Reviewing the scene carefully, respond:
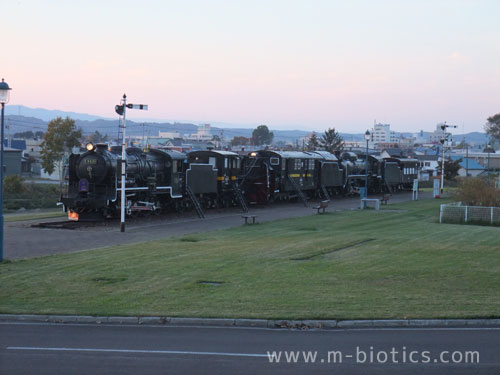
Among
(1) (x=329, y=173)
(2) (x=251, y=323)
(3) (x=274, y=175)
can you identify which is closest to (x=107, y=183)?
(3) (x=274, y=175)

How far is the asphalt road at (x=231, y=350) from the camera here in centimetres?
894

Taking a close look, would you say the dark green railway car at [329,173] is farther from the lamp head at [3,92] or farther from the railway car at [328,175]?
the lamp head at [3,92]

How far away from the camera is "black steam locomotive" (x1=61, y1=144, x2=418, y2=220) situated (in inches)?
1213

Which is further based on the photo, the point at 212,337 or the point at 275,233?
the point at 275,233

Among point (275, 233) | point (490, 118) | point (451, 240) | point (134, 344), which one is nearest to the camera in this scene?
point (134, 344)

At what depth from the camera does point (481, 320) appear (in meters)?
11.8

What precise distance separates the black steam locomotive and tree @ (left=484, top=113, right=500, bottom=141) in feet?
416

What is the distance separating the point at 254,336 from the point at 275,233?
1517cm

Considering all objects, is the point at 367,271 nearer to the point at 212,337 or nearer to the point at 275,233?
the point at 212,337

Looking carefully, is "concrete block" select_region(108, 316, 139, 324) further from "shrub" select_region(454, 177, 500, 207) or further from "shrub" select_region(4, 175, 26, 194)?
"shrub" select_region(4, 175, 26, 194)

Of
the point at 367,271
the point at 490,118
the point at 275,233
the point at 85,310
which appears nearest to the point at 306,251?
the point at 367,271

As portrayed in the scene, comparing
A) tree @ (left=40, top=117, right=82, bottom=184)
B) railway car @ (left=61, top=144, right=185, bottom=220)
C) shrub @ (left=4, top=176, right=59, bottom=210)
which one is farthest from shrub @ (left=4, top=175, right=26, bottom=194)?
railway car @ (left=61, top=144, right=185, bottom=220)

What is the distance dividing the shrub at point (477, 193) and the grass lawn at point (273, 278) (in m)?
10.2

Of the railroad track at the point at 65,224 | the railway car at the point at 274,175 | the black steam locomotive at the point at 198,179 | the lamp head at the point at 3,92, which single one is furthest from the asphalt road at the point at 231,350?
the railway car at the point at 274,175
